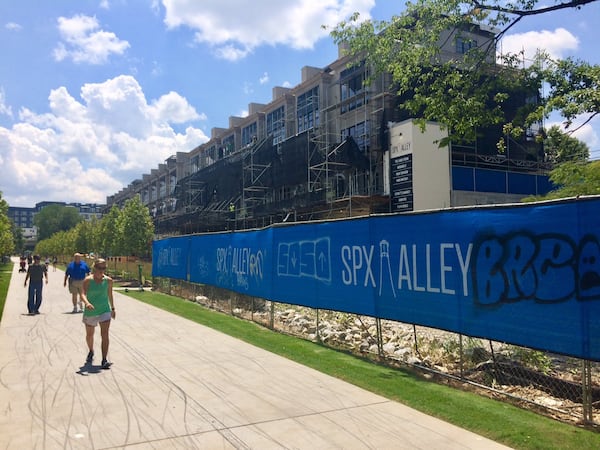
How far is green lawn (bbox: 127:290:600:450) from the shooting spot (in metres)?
4.61

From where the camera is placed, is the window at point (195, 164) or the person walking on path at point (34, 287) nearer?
the person walking on path at point (34, 287)

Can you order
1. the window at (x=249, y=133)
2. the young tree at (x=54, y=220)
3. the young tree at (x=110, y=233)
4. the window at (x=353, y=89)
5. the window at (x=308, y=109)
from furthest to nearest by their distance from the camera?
1. the young tree at (x=54, y=220)
2. the window at (x=249, y=133)
3. the window at (x=308, y=109)
4. the young tree at (x=110, y=233)
5. the window at (x=353, y=89)

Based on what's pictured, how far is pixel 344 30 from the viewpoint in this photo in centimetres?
1291

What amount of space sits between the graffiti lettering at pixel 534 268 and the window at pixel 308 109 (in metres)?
34.0

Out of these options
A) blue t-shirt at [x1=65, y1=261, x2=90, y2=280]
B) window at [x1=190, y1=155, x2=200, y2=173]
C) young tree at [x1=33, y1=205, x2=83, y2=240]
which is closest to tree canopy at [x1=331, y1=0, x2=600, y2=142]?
blue t-shirt at [x1=65, y1=261, x2=90, y2=280]

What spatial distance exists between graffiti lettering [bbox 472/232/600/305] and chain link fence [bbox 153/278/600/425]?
80 centimetres

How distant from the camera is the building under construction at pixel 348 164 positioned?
29.2 m

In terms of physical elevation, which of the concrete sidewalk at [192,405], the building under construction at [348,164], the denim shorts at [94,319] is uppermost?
the building under construction at [348,164]

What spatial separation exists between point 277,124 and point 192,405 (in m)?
41.5

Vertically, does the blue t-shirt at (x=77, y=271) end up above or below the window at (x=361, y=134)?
below

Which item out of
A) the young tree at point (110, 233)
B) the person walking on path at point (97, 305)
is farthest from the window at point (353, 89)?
the person walking on path at point (97, 305)

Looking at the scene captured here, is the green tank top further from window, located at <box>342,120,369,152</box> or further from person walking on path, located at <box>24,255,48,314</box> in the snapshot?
window, located at <box>342,120,369,152</box>

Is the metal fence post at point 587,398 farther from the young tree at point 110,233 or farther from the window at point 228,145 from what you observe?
the window at point 228,145

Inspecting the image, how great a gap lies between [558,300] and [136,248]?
106 feet
